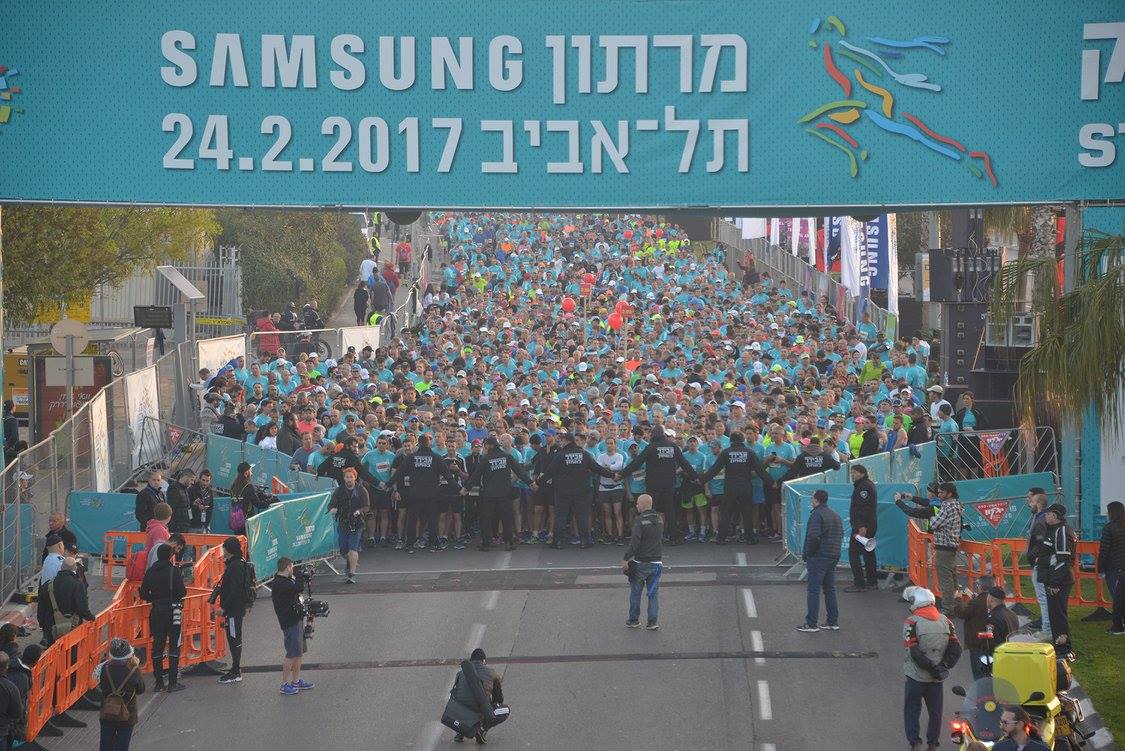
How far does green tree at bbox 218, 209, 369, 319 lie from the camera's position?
141ft

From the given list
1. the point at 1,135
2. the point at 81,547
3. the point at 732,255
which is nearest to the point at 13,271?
the point at 81,547

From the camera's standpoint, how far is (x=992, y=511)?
19422mm

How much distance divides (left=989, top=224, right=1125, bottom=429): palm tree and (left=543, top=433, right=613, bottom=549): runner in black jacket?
7.10m

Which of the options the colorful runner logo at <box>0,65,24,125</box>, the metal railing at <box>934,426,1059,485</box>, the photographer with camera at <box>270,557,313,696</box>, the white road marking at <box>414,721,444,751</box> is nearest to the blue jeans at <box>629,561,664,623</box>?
the white road marking at <box>414,721,444,751</box>

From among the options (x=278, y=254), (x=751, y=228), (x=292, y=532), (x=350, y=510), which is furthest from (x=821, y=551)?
(x=751, y=228)

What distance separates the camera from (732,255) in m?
55.8

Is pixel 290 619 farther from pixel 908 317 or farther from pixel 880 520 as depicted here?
pixel 908 317

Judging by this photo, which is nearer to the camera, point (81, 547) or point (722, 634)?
point (722, 634)

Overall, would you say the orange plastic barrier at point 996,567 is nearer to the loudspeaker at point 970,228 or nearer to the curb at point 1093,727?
the curb at point 1093,727

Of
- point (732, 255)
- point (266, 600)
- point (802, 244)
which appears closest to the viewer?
point (266, 600)

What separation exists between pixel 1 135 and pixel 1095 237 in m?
12.5

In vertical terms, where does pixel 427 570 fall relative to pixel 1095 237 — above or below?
below

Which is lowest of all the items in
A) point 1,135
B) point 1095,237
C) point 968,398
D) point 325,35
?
point 968,398

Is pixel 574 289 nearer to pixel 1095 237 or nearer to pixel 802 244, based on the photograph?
pixel 802 244
